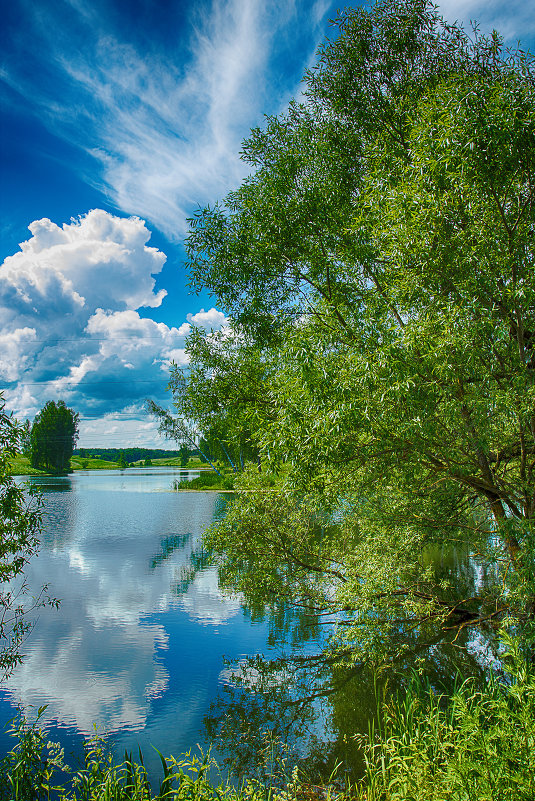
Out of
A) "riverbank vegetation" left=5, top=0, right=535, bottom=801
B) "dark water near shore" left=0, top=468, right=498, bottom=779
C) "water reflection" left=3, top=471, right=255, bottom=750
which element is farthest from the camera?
"water reflection" left=3, top=471, right=255, bottom=750

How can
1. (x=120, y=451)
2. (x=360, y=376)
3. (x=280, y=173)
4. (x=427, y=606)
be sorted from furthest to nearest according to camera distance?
(x=120, y=451), (x=280, y=173), (x=427, y=606), (x=360, y=376)

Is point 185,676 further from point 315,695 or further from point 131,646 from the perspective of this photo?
point 315,695

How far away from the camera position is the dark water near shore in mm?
6945

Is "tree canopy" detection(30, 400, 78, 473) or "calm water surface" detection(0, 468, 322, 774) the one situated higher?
"tree canopy" detection(30, 400, 78, 473)

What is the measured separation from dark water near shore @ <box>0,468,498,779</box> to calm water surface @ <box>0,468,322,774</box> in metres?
0.03

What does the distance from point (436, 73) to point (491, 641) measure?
1150 centimetres

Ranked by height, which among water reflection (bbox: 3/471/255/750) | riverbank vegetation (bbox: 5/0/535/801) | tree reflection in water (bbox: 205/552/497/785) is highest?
riverbank vegetation (bbox: 5/0/535/801)

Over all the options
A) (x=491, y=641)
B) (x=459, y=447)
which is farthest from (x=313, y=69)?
(x=491, y=641)

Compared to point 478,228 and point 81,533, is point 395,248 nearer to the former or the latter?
point 478,228

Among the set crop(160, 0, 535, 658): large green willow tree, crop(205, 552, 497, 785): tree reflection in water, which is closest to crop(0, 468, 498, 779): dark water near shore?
crop(205, 552, 497, 785): tree reflection in water

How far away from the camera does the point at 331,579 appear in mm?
10219

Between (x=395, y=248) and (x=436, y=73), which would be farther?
(x=436, y=73)

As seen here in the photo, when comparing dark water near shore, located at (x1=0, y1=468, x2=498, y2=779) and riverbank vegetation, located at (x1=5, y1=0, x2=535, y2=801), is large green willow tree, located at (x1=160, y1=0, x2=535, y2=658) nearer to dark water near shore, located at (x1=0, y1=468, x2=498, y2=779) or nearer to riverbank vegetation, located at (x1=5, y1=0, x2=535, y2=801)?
riverbank vegetation, located at (x1=5, y1=0, x2=535, y2=801)

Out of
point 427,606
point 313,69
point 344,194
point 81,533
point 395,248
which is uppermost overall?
point 313,69
